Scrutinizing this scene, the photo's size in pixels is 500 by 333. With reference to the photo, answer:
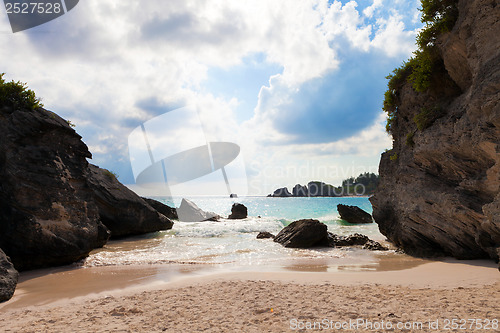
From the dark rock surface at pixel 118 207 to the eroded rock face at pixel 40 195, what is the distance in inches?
286

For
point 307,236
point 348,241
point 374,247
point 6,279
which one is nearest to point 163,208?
point 307,236

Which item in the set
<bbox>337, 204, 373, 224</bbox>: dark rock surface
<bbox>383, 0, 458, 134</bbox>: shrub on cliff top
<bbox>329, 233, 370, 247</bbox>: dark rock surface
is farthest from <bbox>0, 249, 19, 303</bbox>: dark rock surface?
<bbox>337, 204, 373, 224</bbox>: dark rock surface

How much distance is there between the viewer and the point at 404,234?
13758mm

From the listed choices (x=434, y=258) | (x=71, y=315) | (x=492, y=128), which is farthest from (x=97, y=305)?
(x=434, y=258)

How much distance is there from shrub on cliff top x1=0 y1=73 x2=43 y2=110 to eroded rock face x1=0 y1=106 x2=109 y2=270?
305 mm

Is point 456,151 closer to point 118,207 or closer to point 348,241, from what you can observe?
point 348,241

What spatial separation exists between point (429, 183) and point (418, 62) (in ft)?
18.8

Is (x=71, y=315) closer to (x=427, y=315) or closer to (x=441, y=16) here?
(x=427, y=315)

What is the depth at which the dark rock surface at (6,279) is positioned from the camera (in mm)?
6898
